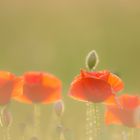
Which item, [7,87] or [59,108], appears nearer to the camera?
[7,87]

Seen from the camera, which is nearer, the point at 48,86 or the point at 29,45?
the point at 48,86

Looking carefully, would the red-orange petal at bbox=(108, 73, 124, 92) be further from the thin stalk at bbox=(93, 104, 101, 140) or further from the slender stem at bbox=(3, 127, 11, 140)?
the slender stem at bbox=(3, 127, 11, 140)

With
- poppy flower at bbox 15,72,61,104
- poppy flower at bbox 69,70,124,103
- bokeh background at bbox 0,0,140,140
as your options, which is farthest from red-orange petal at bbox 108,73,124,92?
bokeh background at bbox 0,0,140,140

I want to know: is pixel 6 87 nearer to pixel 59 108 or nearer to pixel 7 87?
pixel 7 87

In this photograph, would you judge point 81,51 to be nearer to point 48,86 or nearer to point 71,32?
point 71,32

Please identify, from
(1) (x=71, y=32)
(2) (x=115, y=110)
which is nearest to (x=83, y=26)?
(1) (x=71, y=32)

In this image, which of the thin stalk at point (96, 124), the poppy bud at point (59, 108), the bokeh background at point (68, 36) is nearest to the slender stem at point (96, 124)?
the thin stalk at point (96, 124)

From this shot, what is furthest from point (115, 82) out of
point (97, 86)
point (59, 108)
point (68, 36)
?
point (68, 36)
